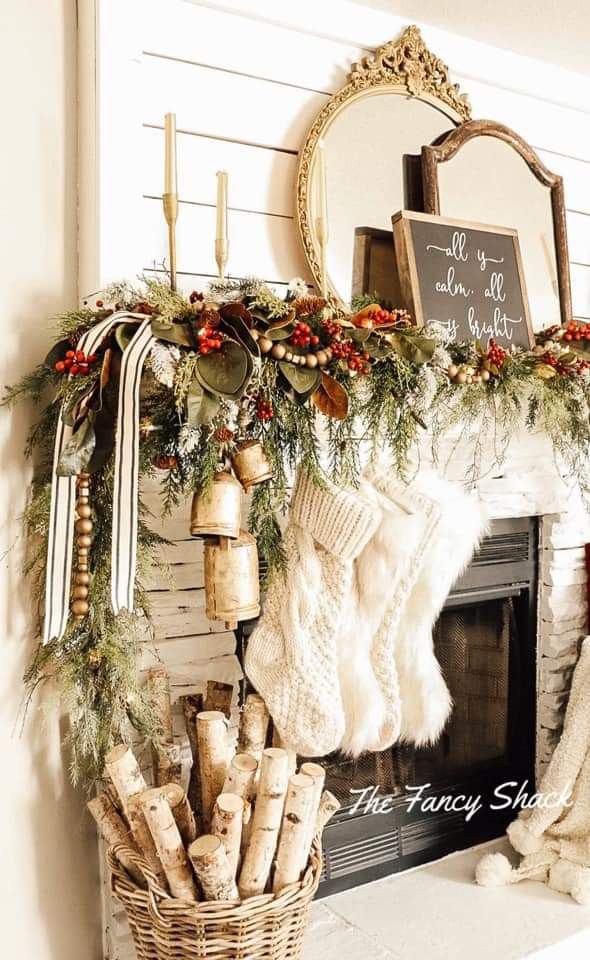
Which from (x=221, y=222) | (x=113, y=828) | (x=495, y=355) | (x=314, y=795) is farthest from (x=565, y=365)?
(x=113, y=828)

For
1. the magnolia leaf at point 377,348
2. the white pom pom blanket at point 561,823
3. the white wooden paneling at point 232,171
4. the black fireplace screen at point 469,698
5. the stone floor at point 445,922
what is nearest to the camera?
the magnolia leaf at point 377,348

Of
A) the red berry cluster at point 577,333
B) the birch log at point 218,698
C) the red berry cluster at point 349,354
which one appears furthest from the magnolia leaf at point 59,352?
the red berry cluster at point 577,333

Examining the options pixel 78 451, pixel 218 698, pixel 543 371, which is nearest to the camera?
pixel 78 451

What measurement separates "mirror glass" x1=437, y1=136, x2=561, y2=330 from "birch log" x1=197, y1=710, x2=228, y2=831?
1177 millimetres

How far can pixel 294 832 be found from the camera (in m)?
1.36

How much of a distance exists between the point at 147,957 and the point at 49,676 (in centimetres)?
46

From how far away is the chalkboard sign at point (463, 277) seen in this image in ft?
5.63

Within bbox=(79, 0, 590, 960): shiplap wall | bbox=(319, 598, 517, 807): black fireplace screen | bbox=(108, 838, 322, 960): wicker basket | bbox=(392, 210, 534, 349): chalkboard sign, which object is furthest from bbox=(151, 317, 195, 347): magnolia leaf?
bbox=(319, 598, 517, 807): black fireplace screen

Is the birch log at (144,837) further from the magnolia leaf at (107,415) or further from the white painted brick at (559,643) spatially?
the white painted brick at (559,643)

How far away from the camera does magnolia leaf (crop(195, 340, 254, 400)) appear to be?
1.26m

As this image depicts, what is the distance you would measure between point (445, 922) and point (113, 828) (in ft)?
2.58

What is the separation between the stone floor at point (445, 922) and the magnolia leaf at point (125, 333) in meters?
1.18

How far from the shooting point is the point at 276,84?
5.54 feet

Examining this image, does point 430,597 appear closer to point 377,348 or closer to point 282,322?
point 377,348
